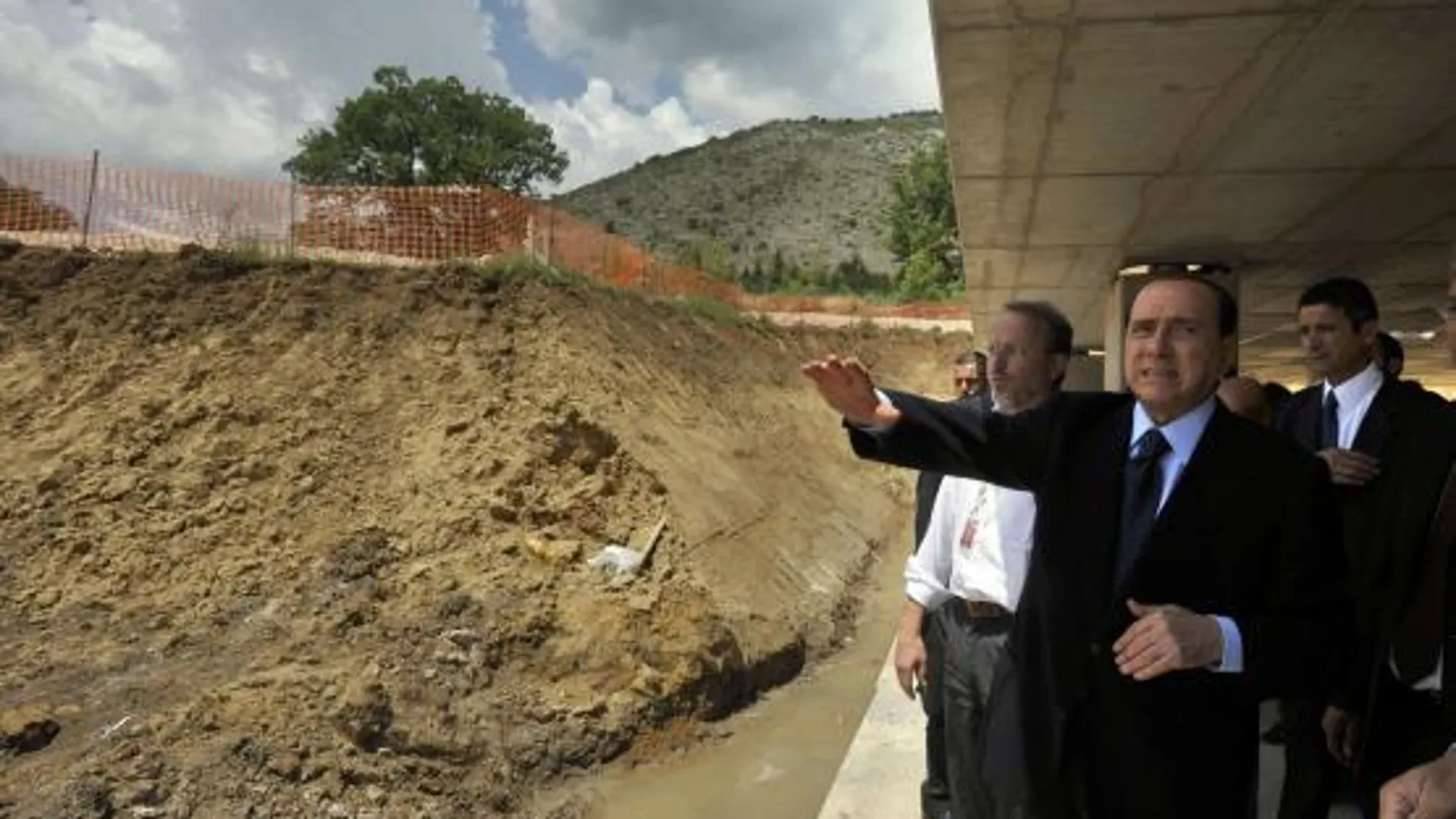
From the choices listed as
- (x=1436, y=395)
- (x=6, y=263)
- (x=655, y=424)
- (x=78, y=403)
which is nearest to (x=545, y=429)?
(x=655, y=424)

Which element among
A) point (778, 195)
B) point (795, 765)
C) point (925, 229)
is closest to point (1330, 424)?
point (795, 765)

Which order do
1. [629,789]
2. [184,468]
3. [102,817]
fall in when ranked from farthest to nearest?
1. [184,468]
2. [629,789]
3. [102,817]

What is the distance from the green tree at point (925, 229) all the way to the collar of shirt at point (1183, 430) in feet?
133

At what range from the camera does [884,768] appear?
5488 millimetres

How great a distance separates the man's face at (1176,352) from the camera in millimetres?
2008

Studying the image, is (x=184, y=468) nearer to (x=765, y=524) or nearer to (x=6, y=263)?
(x=6, y=263)

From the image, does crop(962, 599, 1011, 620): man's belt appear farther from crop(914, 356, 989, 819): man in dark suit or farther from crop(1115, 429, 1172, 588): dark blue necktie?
crop(1115, 429, 1172, 588): dark blue necktie

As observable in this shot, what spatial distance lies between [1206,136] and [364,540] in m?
7.25

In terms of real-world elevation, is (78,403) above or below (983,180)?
below

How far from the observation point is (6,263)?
12.3 m

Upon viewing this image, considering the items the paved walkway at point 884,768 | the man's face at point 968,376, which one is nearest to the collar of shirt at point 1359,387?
the man's face at point 968,376

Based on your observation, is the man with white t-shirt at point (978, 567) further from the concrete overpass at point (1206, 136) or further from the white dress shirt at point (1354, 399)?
the concrete overpass at point (1206, 136)

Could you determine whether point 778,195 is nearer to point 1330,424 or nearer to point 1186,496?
point 1330,424

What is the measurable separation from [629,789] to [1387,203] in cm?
662
